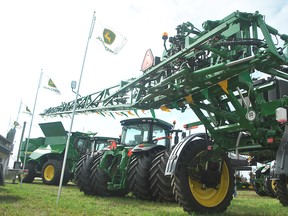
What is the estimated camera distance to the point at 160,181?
7.12 m

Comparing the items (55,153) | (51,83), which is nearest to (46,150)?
(55,153)

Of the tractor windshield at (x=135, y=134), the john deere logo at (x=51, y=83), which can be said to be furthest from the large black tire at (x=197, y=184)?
the john deere logo at (x=51, y=83)

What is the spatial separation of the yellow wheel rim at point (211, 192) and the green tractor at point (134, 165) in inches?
76.1

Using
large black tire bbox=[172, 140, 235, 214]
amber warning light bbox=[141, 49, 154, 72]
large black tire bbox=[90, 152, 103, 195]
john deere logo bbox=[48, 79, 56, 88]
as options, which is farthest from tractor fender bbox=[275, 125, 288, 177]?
john deere logo bbox=[48, 79, 56, 88]

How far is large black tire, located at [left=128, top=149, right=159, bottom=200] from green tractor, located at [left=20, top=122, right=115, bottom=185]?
565 centimetres

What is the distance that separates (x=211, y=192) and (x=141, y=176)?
2636mm

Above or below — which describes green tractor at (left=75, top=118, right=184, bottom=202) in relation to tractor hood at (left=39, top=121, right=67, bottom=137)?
below

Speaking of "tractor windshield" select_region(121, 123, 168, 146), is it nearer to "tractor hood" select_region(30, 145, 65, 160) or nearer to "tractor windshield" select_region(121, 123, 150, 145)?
"tractor windshield" select_region(121, 123, 150, 145)

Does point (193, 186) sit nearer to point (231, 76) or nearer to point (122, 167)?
point (231, 76)

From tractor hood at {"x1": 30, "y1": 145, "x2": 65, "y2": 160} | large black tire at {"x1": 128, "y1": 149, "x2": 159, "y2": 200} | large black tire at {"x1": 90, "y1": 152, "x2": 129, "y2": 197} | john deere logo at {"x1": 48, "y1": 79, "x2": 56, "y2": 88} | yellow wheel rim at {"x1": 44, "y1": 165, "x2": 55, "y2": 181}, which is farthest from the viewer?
tractor hood at {"x1": 30, "y1": 145, "x2": 65, "y2": 160}

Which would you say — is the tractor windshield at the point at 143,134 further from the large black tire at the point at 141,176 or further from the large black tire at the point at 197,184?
the large black tire at the point at 197,184

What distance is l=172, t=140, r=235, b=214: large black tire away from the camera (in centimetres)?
475

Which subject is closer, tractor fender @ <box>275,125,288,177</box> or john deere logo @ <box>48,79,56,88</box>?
tractor fender @ <box>275,125,288,177</box>

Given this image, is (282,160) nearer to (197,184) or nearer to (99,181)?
(197,184)
